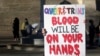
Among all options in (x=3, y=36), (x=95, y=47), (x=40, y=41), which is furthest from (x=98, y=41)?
(x=3, y=36)

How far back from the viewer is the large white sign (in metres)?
9.78

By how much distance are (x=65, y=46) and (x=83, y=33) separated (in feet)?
1.65

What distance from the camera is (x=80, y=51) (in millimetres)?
9844

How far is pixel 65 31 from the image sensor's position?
9.86 metres

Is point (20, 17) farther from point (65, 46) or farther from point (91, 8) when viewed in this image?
point (65, 46)

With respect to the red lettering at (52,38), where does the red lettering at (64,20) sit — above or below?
above

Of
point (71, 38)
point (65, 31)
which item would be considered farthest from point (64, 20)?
point (71, 38)

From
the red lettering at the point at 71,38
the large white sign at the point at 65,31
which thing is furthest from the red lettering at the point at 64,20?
the red lettering at the point at 71,38

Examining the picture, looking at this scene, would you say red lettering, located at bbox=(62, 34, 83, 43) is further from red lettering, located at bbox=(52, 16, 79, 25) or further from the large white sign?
red lettering, located at bbox=(52, 16, 79, 25)

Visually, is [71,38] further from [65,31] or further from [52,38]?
[52,38]

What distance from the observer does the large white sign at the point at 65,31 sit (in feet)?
32.1

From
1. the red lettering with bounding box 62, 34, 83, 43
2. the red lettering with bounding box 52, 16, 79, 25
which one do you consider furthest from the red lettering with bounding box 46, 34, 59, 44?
the red lettering with bounding box 52, 16, 79, 25

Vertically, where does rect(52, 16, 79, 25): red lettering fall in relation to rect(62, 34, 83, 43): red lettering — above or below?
above

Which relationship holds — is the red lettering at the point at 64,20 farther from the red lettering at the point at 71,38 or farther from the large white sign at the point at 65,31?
the red lettering at the point at 71,38
